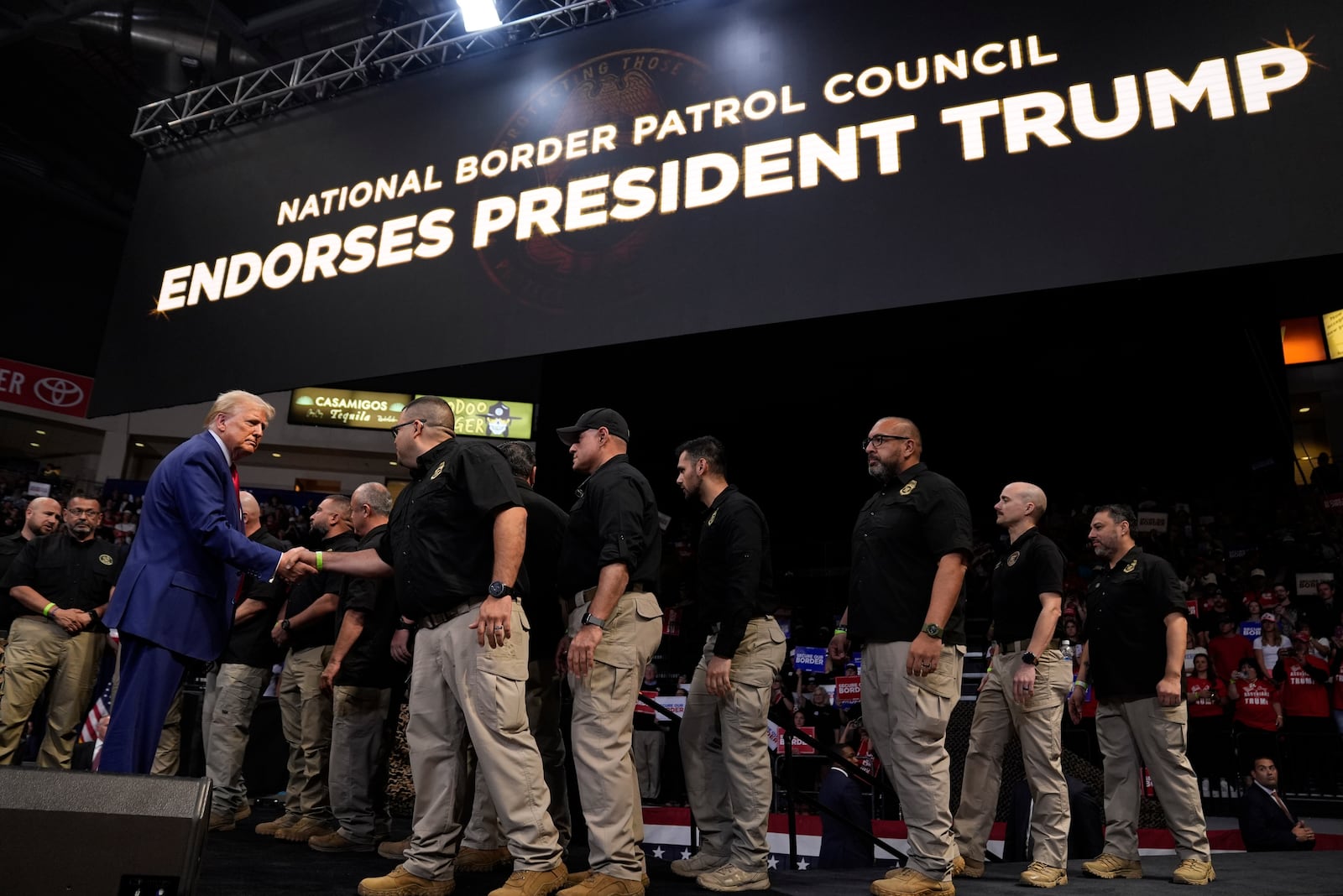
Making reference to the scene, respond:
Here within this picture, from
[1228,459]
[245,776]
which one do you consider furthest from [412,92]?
[1228,459]

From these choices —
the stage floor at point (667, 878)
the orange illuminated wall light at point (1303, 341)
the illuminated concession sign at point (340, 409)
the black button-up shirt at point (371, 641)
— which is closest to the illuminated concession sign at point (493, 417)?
the illuminated concession sign at point (340, 409)

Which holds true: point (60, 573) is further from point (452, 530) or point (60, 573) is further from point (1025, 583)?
point (1025, 583)

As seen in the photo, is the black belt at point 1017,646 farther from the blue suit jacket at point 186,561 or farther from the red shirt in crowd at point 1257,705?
the red shirt in crowd at point 1257,705

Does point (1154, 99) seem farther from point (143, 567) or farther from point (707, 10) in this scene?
point (143, 567)

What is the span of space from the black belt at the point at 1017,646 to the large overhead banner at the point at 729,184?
6.65ft

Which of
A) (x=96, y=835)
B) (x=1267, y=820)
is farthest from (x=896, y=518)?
(x=1267, y=820)

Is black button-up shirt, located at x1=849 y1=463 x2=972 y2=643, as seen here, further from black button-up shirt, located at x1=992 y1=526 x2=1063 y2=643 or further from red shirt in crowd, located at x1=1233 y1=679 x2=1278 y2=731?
red shirt in crowd, located at x1=1233 y1=679 x2=1278 y2=731

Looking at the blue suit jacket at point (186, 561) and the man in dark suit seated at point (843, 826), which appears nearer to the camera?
the blue suit jacket at point (186, 561)

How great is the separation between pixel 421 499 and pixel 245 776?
372cm

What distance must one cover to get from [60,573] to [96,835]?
4.05 meters

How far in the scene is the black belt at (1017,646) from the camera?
3912mm

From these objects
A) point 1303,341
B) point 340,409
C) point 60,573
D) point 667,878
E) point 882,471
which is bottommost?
point 667,878

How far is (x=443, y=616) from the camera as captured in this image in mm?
2998

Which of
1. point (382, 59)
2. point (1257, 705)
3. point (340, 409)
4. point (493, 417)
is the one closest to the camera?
point (382, 59)
